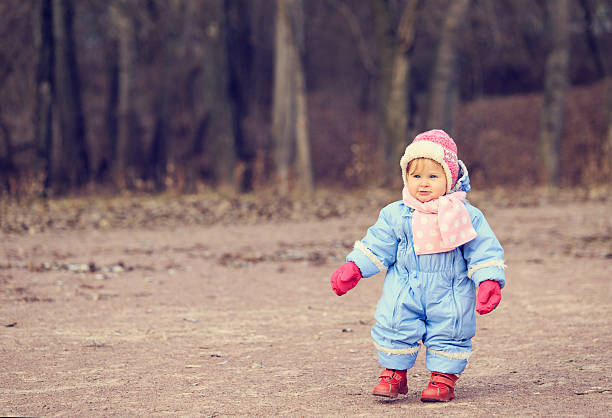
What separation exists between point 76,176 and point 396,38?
7.64 meters

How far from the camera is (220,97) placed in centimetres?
1850

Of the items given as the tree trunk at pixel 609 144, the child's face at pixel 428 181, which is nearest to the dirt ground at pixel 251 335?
the child's face at pixel 428 181

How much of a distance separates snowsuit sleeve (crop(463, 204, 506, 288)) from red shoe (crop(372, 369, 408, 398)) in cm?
62

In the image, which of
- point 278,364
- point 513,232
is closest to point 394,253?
point 278,364

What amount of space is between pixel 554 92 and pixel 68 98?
11.2 m

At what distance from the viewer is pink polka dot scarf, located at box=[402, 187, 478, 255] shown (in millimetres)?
4234

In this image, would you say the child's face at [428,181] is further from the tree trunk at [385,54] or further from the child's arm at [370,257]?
the tree trunk at [385,54]

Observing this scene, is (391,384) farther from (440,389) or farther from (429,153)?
(429,153)

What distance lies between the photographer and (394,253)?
4434 millimetres

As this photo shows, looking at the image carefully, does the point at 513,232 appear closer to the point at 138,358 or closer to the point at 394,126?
the point at 394,126

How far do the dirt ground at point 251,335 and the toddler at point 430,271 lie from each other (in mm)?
224

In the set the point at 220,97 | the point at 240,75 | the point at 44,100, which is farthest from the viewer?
the point at 240,75

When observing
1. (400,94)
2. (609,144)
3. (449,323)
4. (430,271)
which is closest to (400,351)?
(449,323)

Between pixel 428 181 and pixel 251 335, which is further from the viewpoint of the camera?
pixel 251 335
